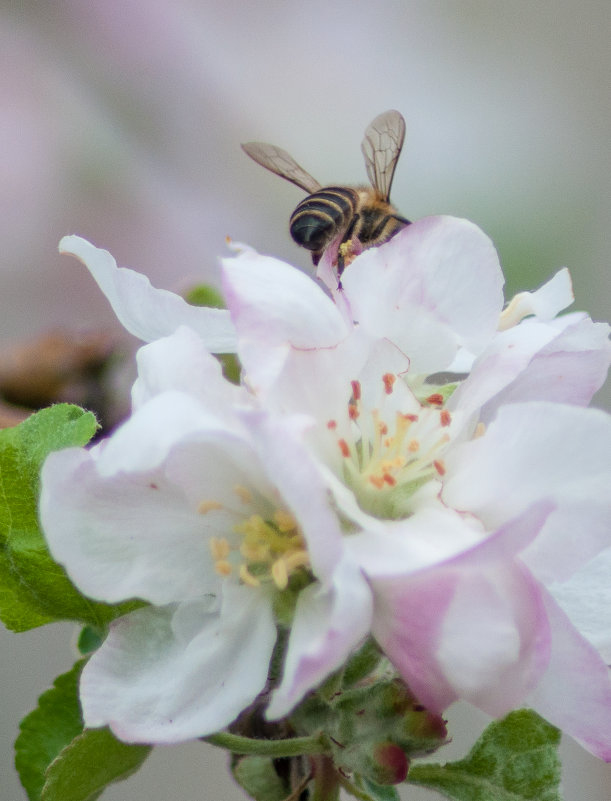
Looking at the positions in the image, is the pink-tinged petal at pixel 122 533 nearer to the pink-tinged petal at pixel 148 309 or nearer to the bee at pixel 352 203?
the pink-tinged petal at pixel 148 309

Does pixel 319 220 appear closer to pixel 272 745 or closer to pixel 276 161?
pixel 276 161

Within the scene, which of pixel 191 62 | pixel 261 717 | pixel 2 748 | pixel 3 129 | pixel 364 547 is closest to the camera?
pixel 364 547

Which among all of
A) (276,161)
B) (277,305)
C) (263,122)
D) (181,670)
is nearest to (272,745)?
(181,670)

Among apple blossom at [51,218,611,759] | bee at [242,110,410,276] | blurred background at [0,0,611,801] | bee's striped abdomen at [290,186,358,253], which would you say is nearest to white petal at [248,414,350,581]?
apple blossom at [51,218,611,759]

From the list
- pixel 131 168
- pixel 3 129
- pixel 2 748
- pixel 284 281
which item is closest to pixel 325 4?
pixel 131 168

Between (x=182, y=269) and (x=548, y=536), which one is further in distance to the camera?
(x=182, y=269)

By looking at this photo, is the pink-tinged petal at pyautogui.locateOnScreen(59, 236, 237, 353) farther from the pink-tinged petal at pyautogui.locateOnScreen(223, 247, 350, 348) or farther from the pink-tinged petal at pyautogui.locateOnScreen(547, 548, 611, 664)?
the pink-tinged petal at pyautogui.locateOnScreen(547, 548, 611, 664)

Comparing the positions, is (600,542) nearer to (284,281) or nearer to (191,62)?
(284,281)

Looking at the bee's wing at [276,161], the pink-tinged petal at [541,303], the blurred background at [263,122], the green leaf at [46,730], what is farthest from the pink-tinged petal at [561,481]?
the blurred background at [263,122]
